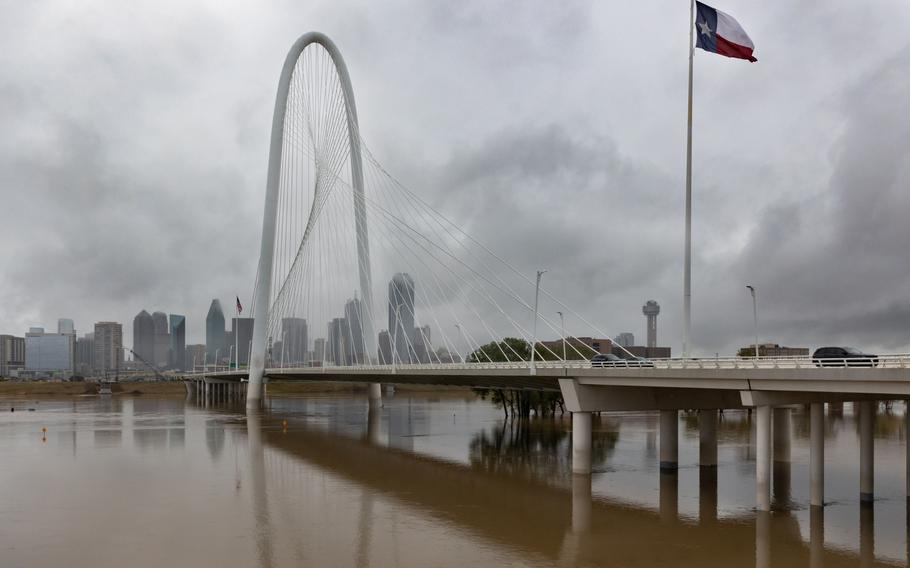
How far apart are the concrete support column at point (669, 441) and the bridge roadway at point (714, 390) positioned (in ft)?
0.19

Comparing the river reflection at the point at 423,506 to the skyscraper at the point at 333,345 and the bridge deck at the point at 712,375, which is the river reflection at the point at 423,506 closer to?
the bridge deck at the point at 712,375

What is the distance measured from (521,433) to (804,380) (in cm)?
4069

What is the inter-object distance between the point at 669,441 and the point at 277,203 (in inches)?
2658

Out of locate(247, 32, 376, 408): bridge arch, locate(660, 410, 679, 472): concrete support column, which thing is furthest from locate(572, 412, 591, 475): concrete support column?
locate(247, 32, 376, 408): bridge arch

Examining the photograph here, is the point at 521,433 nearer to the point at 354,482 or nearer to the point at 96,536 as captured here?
the point at 354,482

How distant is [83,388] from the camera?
188 m

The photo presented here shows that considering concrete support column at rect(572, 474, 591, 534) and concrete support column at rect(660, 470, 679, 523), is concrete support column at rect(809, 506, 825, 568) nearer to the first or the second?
concrete support column at rect(660, 470, 679, 523)

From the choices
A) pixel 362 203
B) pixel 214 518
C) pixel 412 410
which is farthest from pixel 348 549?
pixel 412 410

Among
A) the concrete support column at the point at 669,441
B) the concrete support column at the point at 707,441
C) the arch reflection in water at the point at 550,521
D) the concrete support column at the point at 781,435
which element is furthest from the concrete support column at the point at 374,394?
the concrete support column at the point at 707,441

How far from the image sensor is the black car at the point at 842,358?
97.8ft

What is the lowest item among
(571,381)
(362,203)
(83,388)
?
(83,388)

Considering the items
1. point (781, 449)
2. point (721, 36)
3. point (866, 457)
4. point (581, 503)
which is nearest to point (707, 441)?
point (781, 449)

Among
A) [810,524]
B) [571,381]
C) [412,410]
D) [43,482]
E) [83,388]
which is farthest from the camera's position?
[83,388]

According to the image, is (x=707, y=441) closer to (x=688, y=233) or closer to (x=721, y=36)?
(x=688, y=233)
